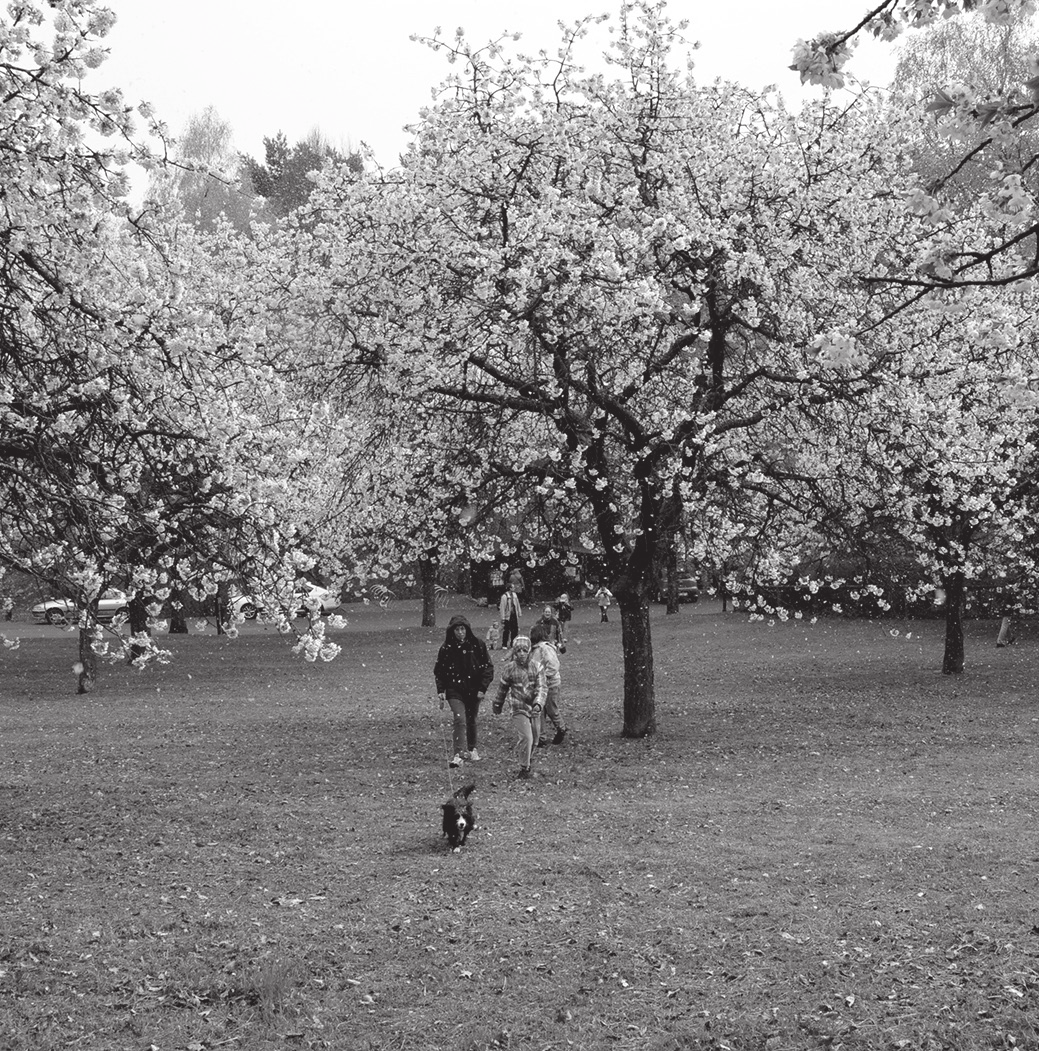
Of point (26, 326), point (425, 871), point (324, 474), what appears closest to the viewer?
point (425, 871)

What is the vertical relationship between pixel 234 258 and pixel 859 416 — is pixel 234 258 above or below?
above

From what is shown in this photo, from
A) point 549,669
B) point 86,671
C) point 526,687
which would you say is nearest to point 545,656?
point 526,687

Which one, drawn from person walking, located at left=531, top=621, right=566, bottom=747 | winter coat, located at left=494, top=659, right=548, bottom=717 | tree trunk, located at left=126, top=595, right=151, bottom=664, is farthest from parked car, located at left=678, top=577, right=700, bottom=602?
winter coat, located at left=494, top=659, right=548, bottom=717

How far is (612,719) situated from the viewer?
17.4 meters

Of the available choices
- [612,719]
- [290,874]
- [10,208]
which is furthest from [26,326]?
[612,719]

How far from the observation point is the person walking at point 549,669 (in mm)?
12891

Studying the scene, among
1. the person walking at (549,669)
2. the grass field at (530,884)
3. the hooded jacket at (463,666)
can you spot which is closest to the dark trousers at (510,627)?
the grass field at (530,884)

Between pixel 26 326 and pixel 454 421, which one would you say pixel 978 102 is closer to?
pixel 26 326

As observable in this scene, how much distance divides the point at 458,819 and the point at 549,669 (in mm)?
3985

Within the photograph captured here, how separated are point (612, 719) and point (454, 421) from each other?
5027 mm

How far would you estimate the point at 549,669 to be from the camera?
13.4m

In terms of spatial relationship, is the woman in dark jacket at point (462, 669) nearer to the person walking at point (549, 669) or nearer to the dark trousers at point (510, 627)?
the person walking at point (549, 669)

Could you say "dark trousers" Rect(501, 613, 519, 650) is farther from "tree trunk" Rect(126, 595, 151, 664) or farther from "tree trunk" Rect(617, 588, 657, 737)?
"tree trunk" Rect(126, 595, 151, 664)

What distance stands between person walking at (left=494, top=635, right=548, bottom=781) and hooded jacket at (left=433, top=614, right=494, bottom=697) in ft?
0.88
